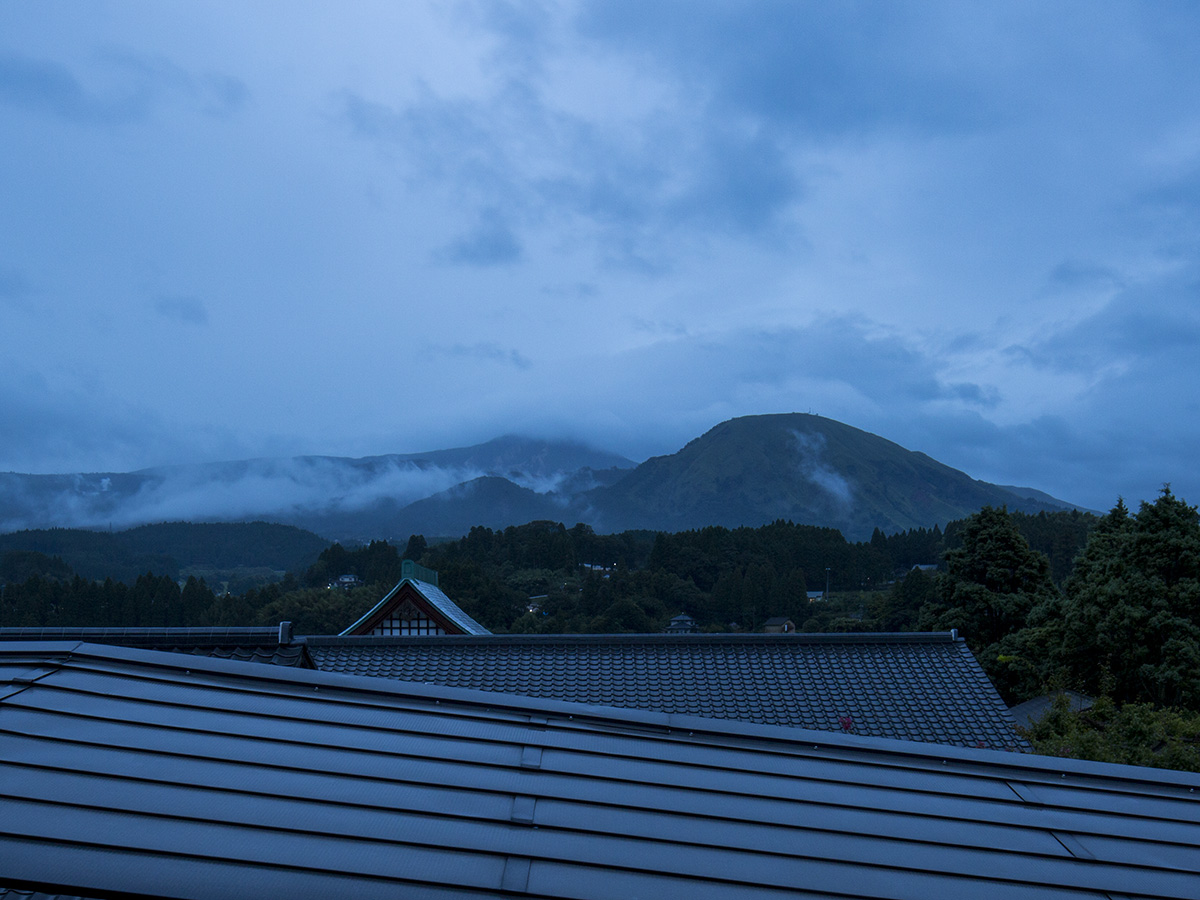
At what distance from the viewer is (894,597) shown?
165ft

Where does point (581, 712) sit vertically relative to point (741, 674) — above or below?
above

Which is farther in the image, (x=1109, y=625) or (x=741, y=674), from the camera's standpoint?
(x=1109, y=625)

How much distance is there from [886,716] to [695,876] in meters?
10.1

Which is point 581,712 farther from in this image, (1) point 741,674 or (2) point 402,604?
(2) point 402,604

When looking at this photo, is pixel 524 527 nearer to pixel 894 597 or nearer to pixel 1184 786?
pixel 894 597

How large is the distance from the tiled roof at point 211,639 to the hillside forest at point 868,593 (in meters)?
12.4

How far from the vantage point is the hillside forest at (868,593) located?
21.9 metres

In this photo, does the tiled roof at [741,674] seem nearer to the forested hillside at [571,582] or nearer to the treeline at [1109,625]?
the treeline at [1109,625]

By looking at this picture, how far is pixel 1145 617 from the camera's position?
2252 cm

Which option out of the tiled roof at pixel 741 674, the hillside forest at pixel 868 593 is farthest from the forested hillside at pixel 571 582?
the tiled roof at pixel 741 674

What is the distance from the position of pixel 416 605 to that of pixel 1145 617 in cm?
2159

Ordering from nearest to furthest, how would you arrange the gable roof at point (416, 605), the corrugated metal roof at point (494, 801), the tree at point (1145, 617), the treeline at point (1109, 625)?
the corrugated metal roof at point (494, 801), the gable roof at point (416, 605), the treeline at point (1109, 625), the tree at point (1145, 617)

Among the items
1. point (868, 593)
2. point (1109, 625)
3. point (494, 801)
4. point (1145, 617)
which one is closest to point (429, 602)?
point (494, 801)

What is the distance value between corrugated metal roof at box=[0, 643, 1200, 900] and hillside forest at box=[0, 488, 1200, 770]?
10.6 meters
